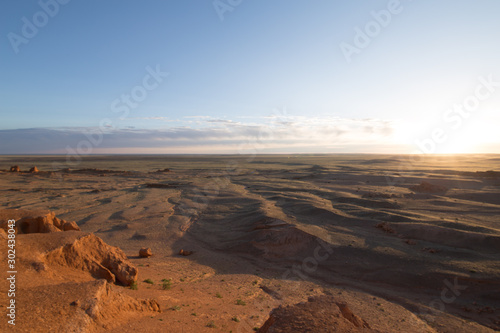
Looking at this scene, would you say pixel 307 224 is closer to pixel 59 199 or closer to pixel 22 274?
pixel 22 274

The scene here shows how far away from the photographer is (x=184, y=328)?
17.9 ft

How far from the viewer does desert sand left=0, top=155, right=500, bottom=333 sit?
197 inches

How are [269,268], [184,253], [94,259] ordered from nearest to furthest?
[94,259]
[269,268]
[184,253]

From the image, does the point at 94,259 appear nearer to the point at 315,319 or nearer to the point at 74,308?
the point at 74,308

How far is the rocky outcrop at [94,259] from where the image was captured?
21.1ft

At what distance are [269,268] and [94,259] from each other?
228 inches

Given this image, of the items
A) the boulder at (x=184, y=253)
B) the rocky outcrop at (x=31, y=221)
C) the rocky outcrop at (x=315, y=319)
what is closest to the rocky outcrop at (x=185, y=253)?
the boulder at (x=184, y=253)

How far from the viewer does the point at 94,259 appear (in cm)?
707

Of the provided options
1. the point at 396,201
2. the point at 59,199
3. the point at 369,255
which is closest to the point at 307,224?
the point at 369,255

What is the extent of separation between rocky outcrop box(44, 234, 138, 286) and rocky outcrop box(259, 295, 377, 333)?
4.22 meters

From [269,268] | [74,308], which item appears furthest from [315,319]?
[269,268]

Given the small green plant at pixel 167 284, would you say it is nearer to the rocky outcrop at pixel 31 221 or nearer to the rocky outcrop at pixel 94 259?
the rocky outcrop at pixel 94 259

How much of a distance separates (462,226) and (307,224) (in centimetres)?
674

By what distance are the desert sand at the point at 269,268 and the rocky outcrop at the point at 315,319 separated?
3cm
